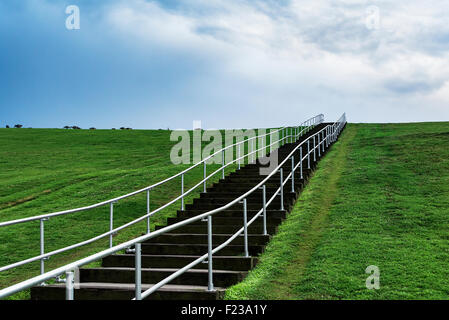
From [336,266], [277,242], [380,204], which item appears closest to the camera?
[336,266]

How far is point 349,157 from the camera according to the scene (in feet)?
64.4

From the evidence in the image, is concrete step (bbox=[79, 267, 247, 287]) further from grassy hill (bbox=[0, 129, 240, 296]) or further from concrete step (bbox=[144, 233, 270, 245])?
grassy hill (bbox=[0, 129, 240, 296])

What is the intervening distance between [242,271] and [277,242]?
1729mm

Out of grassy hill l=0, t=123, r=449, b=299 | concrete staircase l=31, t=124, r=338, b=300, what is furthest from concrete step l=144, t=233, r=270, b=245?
grassy hill l=0, t=123, r=449, b=299

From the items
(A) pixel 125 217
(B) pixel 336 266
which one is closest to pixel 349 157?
(A) pixel 125 217

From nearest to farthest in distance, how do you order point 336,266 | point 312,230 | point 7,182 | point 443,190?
point 336,266 → point 312,230 → point 443,190 → point 7,182

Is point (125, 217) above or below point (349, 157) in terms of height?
below

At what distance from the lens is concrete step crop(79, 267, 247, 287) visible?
6715 millimetres

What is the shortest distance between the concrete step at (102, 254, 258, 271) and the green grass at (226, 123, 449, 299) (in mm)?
248

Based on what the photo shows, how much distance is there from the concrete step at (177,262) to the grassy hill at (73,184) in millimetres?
2104

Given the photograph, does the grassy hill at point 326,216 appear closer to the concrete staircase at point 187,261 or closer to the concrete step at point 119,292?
the concrete staircase at point 187,261

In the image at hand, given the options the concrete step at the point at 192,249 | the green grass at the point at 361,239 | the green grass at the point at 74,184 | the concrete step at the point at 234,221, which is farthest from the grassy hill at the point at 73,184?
the green grass at the point at 361,239
